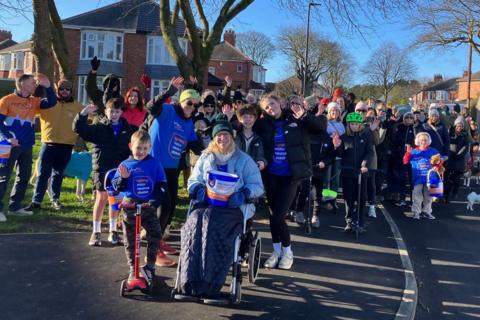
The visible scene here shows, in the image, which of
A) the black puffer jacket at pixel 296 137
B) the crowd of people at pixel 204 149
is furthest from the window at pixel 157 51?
the black puffer jacket at pixel 296 137

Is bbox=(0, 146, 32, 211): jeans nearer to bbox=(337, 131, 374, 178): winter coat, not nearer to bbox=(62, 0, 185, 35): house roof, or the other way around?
bbox=(337, 131, 374, 178): winter coat

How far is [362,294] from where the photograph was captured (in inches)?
212

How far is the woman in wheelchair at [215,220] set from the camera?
4496 mm

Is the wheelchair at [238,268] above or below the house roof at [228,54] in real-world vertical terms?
below

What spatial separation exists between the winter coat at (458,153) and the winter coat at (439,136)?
130 cm

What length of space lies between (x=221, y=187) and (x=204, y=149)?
53.4 inches

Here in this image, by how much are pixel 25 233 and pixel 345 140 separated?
5.24m

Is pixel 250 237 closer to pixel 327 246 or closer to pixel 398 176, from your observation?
pixel 327 246

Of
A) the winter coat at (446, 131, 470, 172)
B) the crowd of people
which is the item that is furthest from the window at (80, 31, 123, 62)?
the winter coat at (446, 131, 470, 172)

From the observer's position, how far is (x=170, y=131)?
6.23 metres

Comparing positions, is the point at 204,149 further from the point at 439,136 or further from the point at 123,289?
the point at 439,136

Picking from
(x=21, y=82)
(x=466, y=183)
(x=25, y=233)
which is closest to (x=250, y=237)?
(x=25, y=233)

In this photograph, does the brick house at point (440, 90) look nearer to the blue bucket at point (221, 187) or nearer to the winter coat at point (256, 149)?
the winter coat at point (256, 149)

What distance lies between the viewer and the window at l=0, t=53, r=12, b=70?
61.1 metres
